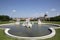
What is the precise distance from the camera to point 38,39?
23.9ft

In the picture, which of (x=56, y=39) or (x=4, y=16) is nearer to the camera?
(x=56, y=39)

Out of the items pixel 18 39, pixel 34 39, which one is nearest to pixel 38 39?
pixel 34 39

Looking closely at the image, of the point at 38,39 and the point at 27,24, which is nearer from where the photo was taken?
the point at 38,39

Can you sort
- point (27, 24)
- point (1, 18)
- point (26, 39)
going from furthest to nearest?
point (1, 18) → point (27, 24) → point (26, 39)

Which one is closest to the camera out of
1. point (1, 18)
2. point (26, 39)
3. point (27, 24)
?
point (26, 39)

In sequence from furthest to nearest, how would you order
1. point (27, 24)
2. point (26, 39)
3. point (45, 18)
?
point (45, 18) → point (27, 24) → point (26, 39)

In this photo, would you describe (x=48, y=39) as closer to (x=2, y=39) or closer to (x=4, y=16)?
(x=2, y=39)

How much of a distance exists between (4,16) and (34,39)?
2998 cm

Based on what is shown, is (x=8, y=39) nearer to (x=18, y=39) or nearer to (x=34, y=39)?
(x=18, y=39)

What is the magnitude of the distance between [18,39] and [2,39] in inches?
37.6

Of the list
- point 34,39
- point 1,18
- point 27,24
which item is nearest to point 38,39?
point 34,39

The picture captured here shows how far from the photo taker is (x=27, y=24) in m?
14.8

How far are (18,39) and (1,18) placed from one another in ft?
94.4

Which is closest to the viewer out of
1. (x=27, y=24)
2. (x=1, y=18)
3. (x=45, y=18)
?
(x=27, y=24)
